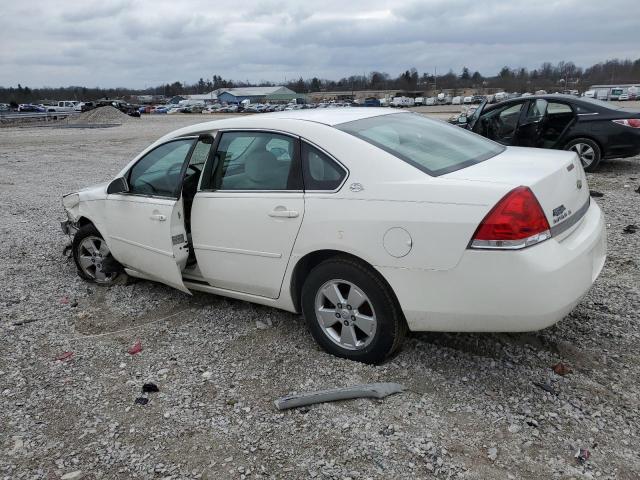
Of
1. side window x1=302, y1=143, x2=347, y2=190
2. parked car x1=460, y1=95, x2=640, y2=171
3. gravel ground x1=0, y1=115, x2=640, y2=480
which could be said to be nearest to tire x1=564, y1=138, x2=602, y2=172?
parked car x1=460, y1=95, x2=640, y2=171

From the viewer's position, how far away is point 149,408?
334cm

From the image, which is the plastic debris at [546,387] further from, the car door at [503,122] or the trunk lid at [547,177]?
the car door at [503,122]

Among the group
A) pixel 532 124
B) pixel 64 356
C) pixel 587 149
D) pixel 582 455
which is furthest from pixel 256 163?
pixel 587 149

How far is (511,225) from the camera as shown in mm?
2840

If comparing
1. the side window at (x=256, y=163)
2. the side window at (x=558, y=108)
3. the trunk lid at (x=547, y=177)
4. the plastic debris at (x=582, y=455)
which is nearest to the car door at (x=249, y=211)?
the side window at (x=256, y=163)

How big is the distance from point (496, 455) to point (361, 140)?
1994mm

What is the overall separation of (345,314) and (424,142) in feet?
4.36

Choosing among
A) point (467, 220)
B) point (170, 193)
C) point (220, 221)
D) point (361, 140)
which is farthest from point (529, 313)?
point (170, 193)

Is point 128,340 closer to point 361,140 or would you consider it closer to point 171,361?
point 171,361

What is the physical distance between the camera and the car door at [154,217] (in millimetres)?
4320

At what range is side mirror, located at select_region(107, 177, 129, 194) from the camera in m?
4.79

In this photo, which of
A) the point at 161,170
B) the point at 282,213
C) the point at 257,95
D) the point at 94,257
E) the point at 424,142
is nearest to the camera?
the point at 282,213

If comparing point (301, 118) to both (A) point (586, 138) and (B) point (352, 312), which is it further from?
(A) point (586, 138)

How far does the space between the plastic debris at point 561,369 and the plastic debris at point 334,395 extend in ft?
3.43
